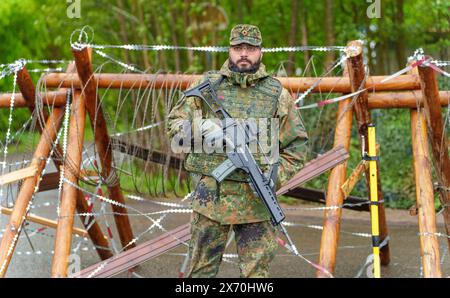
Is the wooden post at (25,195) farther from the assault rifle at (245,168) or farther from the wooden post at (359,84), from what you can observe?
the wooden post at (359,84)

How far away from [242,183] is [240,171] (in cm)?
7

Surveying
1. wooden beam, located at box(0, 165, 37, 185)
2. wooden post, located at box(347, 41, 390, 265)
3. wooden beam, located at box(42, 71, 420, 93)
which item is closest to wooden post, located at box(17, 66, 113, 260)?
wooden beam, located at box(42, 71, 420, 93)

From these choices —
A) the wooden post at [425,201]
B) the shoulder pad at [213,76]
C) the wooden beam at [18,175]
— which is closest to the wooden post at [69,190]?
the wooden beam at [18,175]

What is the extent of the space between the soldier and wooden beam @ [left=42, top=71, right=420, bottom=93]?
1292 mm

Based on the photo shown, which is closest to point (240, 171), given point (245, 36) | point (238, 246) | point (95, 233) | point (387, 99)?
point (238, 246)

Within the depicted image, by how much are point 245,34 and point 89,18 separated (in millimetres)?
9697

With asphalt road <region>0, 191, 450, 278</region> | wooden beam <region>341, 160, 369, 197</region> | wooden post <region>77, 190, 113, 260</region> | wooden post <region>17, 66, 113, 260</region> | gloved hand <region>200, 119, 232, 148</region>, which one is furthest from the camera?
asphalt road <region>0, 191, 450, 278</region>

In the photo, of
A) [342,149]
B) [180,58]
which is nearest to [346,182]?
[342,149]

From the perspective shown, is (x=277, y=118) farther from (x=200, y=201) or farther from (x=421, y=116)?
(x=421, y=116)

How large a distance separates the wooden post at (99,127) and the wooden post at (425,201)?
2223 mm

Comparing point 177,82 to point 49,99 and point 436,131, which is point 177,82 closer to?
point 49,99

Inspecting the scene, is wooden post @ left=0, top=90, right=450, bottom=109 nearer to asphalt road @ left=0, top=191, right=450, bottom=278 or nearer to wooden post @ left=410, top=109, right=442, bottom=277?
wooden post @ left=410, top=109, right=442, bottom=277

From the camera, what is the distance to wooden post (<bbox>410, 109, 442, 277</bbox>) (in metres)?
5.43

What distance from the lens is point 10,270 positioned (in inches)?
312
